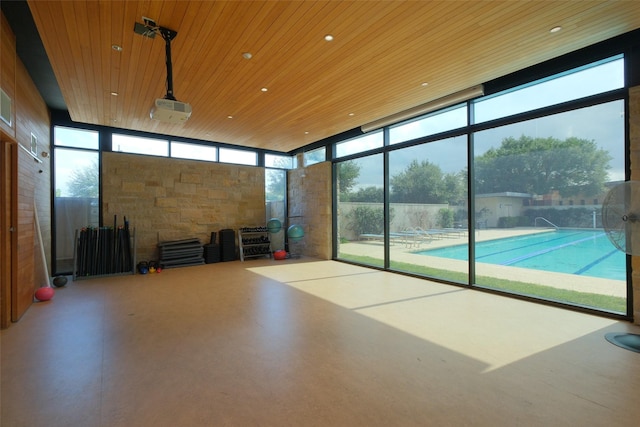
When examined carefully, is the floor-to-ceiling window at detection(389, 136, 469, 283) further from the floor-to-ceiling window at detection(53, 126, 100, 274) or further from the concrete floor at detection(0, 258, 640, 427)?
the floor-to-ceiling window at detection(53, 126, 100, 274)

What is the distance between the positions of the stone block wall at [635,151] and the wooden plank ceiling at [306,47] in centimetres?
76

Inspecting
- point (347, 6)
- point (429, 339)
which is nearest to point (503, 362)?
point (429, 339)

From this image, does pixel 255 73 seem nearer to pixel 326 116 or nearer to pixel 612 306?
pixel 326 116

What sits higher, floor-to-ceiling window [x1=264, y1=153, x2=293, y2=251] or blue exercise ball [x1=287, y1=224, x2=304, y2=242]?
floor-to-ceiling window [x1=264, y1=153, x2=293, y2=251]

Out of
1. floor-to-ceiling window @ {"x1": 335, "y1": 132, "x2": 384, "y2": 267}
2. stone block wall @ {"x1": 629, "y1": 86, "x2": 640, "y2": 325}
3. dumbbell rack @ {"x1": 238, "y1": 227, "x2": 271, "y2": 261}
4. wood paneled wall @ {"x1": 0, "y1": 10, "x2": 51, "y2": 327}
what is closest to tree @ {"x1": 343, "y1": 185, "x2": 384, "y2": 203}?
floor-to-ceiling window @ {"x1": 335, "y1": 132, "x2": 384, "y2": 267}

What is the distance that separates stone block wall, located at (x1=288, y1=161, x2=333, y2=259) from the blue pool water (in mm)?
3783

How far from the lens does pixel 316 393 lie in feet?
6.92

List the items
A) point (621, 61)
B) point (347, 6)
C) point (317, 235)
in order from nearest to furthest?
1. point (347, 6)
2. point (621, 61)
3. point (317, 235)

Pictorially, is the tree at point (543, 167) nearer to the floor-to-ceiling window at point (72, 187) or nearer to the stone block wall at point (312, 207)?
the stone block wall at point (312, 207)

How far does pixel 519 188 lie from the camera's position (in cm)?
450

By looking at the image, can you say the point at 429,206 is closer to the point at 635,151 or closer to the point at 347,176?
the point at 347,176

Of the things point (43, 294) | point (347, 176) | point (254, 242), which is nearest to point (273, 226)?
point (254, 242)

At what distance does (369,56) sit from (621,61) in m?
3.02

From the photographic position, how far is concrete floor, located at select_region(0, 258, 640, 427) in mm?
1894
